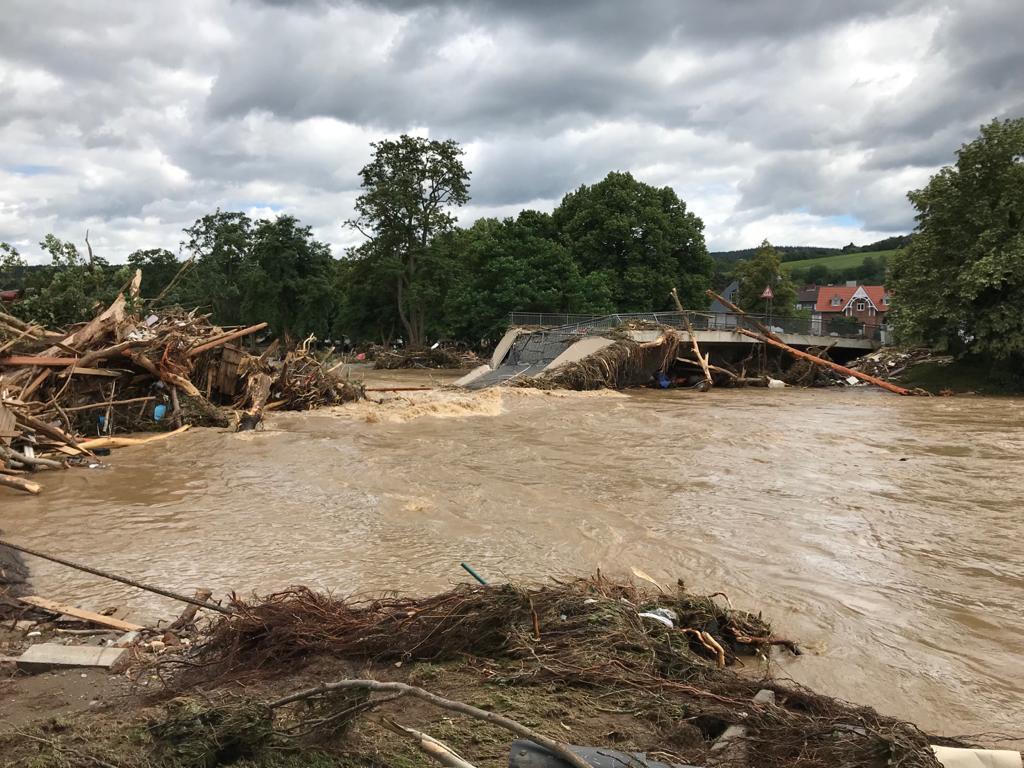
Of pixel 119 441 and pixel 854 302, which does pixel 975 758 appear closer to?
pixel 119 441

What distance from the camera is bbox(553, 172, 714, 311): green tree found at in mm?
41625

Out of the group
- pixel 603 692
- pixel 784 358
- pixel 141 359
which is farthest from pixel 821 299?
pixel 603 692

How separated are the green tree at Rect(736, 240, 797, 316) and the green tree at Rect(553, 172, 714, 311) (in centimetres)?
1815

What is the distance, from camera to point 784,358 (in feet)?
110

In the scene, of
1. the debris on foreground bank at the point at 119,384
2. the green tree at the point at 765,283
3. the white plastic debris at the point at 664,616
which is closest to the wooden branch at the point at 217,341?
the debris on foreground bank at the point at 119,384

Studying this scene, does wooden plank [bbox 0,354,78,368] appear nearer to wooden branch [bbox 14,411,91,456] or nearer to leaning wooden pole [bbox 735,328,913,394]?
wooden branch [bbox 14,411,91,456]

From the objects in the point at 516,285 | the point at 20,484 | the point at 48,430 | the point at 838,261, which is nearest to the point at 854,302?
the point at 838,261

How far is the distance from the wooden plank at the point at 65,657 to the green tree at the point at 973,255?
92.8 ft

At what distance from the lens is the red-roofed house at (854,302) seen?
276 feet

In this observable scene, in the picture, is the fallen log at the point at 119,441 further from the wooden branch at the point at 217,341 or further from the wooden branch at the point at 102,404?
the wooden branch at the point at 217,341

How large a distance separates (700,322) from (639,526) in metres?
24.6

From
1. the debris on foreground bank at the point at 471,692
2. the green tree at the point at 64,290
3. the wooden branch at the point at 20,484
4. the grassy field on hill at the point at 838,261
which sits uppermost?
the grassy field on hill at the point at 838,261

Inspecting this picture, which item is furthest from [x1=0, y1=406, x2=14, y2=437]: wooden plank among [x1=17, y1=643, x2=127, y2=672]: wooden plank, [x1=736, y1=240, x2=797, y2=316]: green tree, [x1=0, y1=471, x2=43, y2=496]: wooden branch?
[x1=736, y1=240, x2=797, y2=316]: green tree

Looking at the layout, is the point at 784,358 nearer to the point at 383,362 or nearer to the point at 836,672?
the point at 383,362
